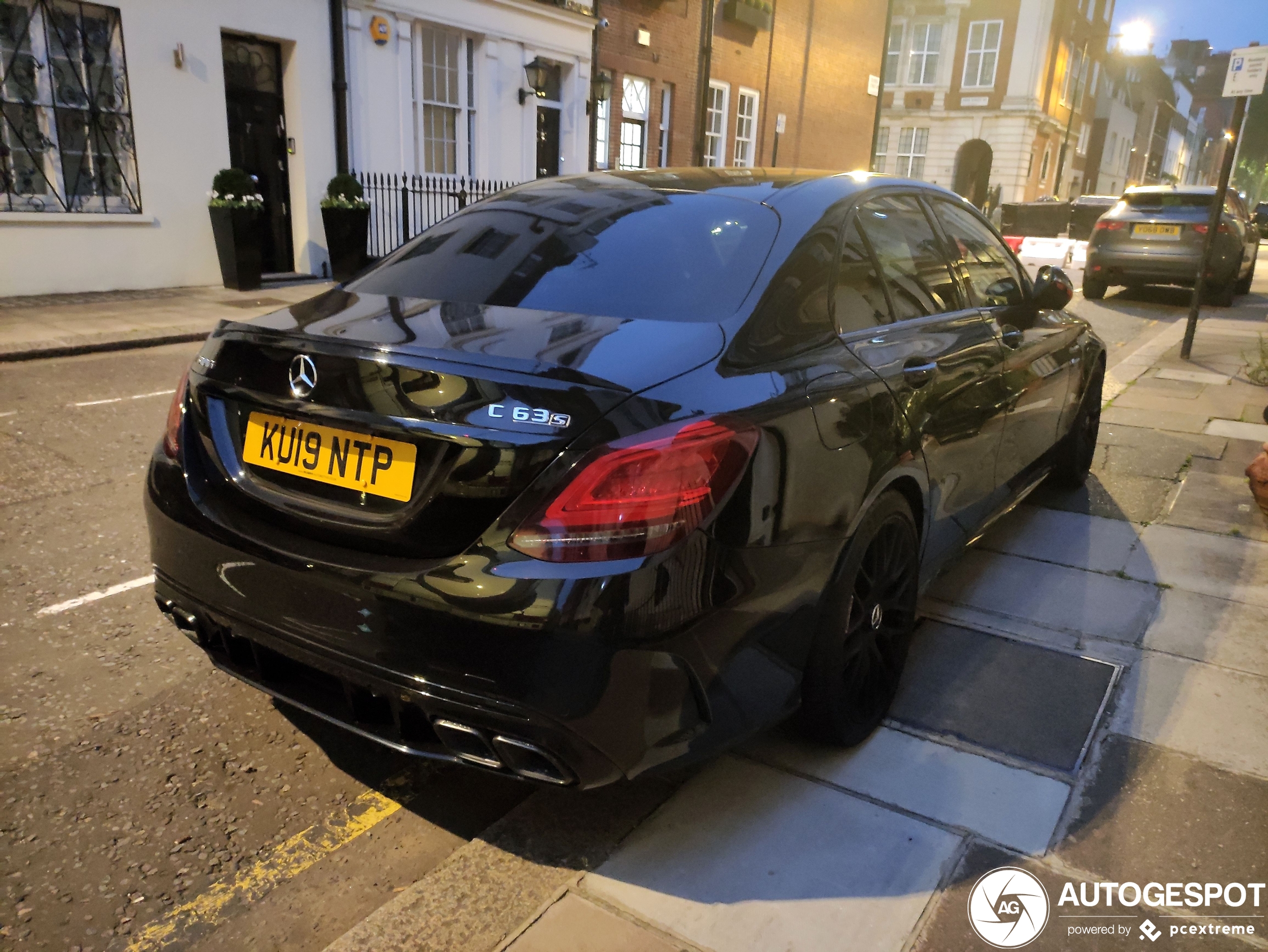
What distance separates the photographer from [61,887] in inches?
86.2

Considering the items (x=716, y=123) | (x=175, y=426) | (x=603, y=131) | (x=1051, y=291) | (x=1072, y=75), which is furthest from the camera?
(x=1072, y=75)

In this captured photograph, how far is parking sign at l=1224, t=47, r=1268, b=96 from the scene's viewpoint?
8953mm

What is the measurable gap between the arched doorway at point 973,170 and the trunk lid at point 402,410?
149 feet

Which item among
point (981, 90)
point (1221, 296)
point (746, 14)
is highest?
point (981, 90)

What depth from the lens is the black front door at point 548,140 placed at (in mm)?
16859

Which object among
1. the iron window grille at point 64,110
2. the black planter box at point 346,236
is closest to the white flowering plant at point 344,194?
the black planter box at point 346,236

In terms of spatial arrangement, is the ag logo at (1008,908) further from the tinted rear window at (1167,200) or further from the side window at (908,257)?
the tinted rear window at (1167,200)

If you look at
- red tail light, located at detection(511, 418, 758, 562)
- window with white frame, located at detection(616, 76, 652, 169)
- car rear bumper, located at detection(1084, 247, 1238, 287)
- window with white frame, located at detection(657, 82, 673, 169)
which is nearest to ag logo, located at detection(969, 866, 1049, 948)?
red tail light, located at detection(511, 418, 758, 562)

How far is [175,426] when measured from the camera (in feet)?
8.25

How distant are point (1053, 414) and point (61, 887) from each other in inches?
156

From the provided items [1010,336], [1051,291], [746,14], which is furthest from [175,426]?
[746,14]

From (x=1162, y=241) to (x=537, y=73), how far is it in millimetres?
9451

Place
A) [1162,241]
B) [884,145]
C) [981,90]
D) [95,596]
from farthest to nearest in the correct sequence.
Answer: [884,145] < [981,90] < [1162,241] < [95,596]

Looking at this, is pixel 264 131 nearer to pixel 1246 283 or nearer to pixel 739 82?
pixel 739 82
